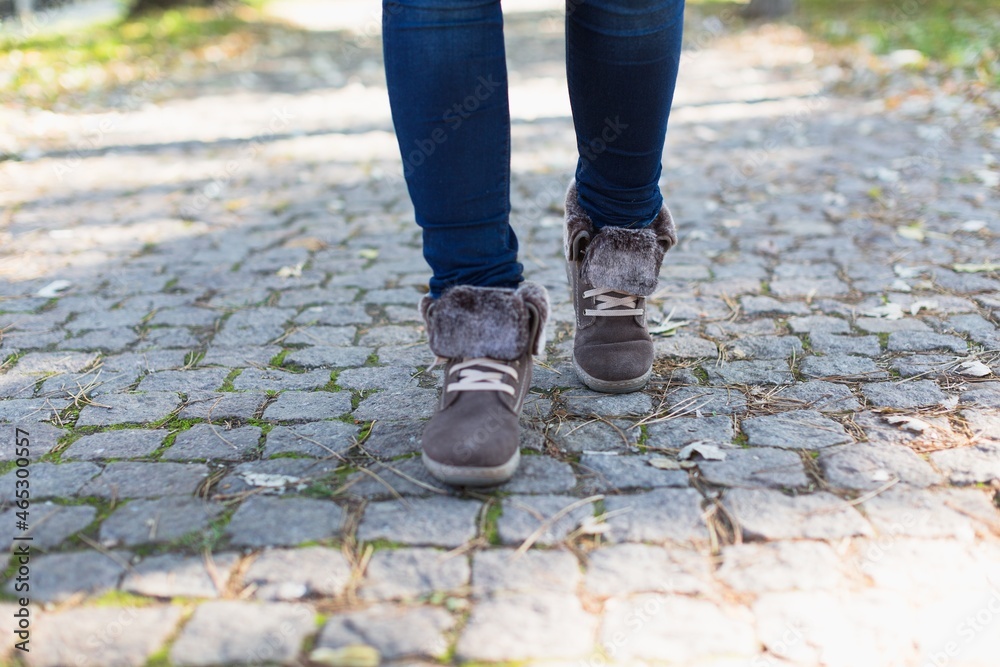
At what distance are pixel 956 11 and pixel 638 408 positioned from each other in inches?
347

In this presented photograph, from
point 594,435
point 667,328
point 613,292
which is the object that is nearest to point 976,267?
point 667,328

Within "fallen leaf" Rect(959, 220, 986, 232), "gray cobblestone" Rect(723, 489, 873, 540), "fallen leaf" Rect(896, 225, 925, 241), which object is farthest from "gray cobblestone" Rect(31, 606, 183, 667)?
"fallen leaf" Rect(959, 220, 986, 232)

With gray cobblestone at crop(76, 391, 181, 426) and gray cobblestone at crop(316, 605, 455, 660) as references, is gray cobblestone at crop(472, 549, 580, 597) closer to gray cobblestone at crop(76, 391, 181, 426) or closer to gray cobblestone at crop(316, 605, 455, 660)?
gray cobblestone at crop(316, 605, 455, 660)

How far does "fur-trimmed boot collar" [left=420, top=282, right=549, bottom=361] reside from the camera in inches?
66.4

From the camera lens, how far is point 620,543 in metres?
1.45

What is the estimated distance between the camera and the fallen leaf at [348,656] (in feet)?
3.92

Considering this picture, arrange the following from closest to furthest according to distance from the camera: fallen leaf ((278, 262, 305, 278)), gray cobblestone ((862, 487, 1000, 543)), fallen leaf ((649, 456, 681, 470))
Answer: gray cobblestone ((862, 487, 1000, 543)) < fallen leaf ((649, 456, 681, 470)) < fallen leaf ((278, 262, 305, 278))

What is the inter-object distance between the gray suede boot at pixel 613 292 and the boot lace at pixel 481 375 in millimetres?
337

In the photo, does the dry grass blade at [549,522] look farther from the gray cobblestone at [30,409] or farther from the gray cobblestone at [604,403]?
the gray cobblestone at [30,409]

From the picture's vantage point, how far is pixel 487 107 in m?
1.59

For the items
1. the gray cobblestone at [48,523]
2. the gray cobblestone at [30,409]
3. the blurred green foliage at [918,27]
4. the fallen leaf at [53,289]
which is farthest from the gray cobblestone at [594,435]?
the blurred green foliage at [918,27]

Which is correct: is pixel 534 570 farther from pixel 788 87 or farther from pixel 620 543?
pixel 788 87

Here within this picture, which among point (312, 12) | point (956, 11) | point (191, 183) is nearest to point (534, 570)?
point (191, 183)

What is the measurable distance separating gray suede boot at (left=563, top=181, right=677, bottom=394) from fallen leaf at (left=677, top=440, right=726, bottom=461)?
30cm
